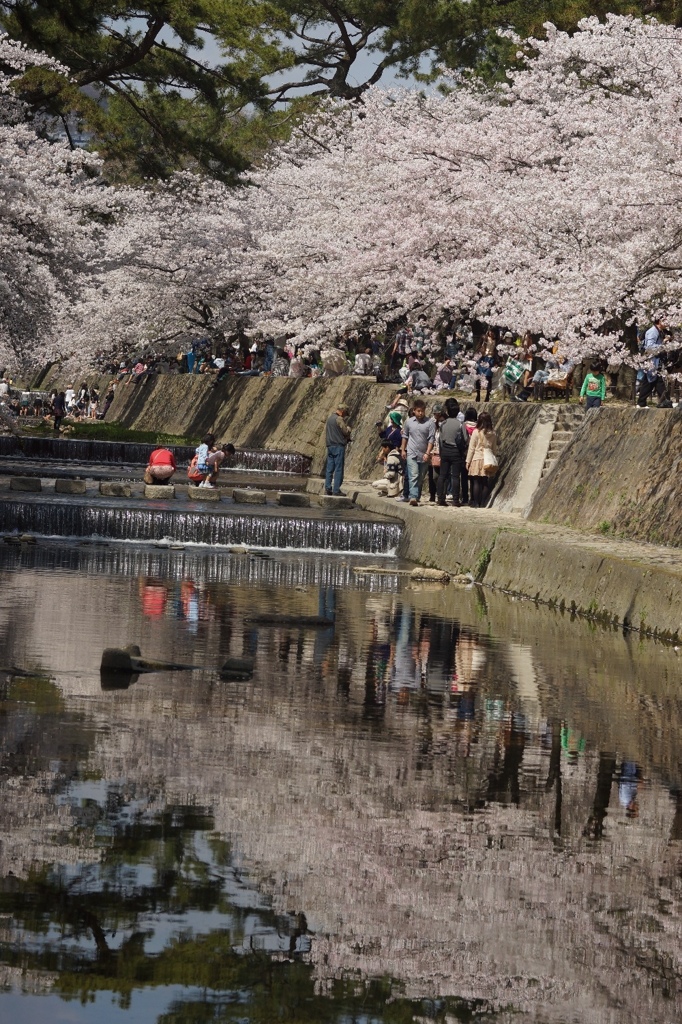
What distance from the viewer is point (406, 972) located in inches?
221

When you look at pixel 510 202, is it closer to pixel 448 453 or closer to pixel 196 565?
pixel 448 453

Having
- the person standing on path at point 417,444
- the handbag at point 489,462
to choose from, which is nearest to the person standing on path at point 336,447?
the person standing on path at point 417,444

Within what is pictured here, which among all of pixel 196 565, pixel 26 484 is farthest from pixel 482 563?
pixel 26 484

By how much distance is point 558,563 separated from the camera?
63.7 feet

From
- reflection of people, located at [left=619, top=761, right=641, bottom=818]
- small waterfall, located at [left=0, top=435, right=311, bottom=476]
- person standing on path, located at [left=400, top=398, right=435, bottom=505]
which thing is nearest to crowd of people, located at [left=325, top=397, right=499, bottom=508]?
person standing on path, located at [left=400, top=398, right=435, bottom=505]

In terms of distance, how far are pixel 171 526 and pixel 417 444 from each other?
5179 millimetres

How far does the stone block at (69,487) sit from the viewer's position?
2925cm

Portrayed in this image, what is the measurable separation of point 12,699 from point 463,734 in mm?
2847

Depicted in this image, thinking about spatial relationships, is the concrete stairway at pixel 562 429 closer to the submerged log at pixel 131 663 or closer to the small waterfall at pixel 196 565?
the small waterfall at pixel 196 565

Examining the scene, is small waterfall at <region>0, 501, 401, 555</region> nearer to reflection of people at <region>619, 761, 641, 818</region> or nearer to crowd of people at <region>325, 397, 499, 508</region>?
crowd of people at <region>325, 397, 499, 508</region>

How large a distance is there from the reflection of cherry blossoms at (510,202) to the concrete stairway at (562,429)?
3.53 ft

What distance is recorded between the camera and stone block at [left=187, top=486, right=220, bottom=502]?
30125 millimetres

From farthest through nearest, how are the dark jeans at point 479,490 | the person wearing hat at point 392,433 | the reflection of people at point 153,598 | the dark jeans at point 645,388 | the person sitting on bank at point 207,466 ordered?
the person sitting on bank at point 207,466 → the person wearing hat at point 392,433 → the dark jeans at point 645,388 → the dark jeans at point 479,490 → the reflection of people at point 153,598

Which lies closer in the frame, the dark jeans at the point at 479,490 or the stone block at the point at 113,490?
the dark jeans at the point at 479,490
